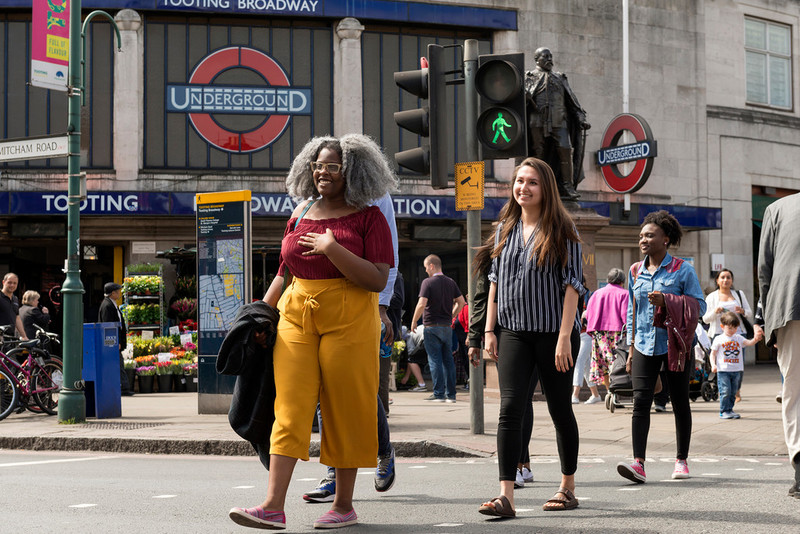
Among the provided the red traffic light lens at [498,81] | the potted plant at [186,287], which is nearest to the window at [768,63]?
the potted plant at [186,287]

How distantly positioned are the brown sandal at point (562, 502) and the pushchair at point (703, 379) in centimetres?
803

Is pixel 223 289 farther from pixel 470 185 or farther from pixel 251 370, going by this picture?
pixel 251 370

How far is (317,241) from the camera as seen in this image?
462 cm

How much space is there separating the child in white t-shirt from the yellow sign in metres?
3.61

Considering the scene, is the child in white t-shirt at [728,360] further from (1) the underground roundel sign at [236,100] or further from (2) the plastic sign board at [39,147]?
(1) the underground roundel sign at [236,100]

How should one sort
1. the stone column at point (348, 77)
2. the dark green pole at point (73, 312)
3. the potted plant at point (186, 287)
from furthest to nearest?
1. the stone column at point (348, 77)
2. the potted plant at point (186, 287)
3. the dark green pole at point (73, 312)

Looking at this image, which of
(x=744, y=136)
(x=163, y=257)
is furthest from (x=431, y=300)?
(x=744, y=136)

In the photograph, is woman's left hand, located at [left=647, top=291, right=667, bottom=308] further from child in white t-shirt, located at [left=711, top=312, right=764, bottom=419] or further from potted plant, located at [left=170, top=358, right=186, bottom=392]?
potted plant, located at [left=170, top=358, right=186, bottom=392]

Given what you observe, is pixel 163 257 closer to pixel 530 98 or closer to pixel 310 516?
pixel 530 98

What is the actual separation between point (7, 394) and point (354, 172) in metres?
7.80

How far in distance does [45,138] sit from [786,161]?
19527 mm

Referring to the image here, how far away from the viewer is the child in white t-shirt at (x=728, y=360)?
10823mm

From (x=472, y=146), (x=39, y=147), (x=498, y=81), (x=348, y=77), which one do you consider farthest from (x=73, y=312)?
(x=348, y=77)

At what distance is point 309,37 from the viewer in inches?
837
